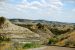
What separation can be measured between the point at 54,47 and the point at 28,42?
1439 millimetres

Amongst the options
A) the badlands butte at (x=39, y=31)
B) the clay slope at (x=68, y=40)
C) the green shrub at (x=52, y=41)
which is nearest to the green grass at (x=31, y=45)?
the badlands butte at (x=39, y=31)

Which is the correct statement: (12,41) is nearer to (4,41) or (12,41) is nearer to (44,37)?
(4,41)

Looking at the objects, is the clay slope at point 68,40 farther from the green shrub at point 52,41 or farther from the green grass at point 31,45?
the green grass at point 31,45

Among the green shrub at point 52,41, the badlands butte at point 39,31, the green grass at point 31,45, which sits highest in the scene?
the badlands butte at point 39,31

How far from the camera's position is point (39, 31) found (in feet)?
49.2

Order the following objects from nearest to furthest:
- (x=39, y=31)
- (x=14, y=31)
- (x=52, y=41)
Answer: (x=14, y=31)
(x=52, y=41)
(x=39, y=31)

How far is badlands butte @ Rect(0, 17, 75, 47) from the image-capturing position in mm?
13805

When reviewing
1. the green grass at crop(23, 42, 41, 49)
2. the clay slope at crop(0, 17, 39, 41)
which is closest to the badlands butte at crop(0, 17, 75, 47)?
the clay slope at crop(0, 17, 39, 41)

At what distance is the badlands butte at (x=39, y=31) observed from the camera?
13805 mm

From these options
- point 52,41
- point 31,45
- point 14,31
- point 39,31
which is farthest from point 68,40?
point 14,31

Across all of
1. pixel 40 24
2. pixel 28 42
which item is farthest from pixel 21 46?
pixel 40 24

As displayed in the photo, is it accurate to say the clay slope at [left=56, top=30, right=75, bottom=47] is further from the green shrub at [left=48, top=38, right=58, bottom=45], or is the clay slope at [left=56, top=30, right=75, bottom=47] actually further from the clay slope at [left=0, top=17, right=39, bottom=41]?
the clay slope at [left=0, top=17, right=39, bottom=41]

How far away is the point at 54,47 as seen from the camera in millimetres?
15078

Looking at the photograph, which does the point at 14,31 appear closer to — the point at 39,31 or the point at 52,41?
the point at 39,31
